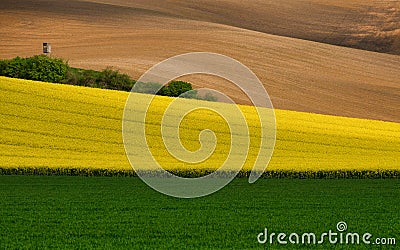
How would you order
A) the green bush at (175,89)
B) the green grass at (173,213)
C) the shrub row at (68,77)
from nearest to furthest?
the green grass at (173,213)
the shrub row at (68,77)
the green bush at (175,89)

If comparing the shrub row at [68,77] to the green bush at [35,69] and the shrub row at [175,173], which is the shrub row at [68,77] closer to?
the green bush at [35,69]

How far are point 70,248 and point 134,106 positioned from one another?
950 inches

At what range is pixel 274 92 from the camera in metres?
62.7

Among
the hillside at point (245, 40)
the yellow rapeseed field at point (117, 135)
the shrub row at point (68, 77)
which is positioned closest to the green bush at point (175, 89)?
the shrub row at point (68, 77)

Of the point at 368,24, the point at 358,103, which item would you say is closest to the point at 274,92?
the point at 358,103

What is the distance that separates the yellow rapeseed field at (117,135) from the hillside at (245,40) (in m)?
19.2

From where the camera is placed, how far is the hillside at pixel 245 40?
2515 inches

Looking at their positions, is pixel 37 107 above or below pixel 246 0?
below

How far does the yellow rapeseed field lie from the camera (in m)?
30.4

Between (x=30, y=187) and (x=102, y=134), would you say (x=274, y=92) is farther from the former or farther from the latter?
(x=30, y=187)

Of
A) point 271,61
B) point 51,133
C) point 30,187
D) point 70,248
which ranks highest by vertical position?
point 271,61

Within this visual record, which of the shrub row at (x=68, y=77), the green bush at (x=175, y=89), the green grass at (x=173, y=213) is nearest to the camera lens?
the green grass at (x=173, y=213)

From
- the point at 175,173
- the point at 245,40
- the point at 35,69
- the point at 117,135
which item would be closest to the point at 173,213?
the point at 175,173

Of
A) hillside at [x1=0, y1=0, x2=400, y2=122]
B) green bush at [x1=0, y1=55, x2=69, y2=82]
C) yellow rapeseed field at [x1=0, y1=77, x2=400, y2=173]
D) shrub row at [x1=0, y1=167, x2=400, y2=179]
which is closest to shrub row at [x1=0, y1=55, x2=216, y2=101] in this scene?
green bush at [x1=0, y1=55, x2=69, y2=82]
